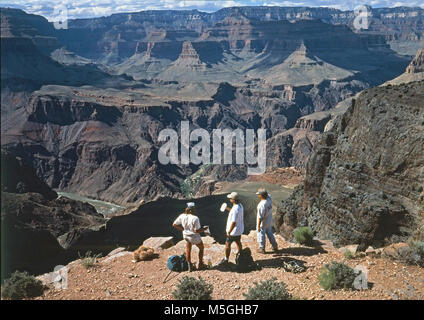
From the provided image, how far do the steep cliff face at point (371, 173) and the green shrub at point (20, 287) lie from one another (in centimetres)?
1510

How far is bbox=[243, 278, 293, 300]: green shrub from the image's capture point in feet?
40.9

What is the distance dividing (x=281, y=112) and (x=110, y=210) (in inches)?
4056

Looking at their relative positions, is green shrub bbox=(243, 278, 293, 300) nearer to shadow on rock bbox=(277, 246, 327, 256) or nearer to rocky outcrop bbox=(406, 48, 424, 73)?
shadow on rock bbox=(277, 246, 327, 256)

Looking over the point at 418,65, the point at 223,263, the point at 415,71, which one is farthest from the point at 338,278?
the point at 418,65

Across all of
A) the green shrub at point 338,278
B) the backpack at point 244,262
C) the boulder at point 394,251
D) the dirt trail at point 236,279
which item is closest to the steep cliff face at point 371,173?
the boulder at point 394,251

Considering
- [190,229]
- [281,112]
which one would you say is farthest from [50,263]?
[281,112]

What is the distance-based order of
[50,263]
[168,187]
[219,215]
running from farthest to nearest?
[168,187] < [219,215] < [50,263]

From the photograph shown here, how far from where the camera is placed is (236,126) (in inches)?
6708

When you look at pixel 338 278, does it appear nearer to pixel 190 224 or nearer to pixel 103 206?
pixel 190 224

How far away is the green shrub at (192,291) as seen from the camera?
12938mm

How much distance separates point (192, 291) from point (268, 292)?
7.17ft
